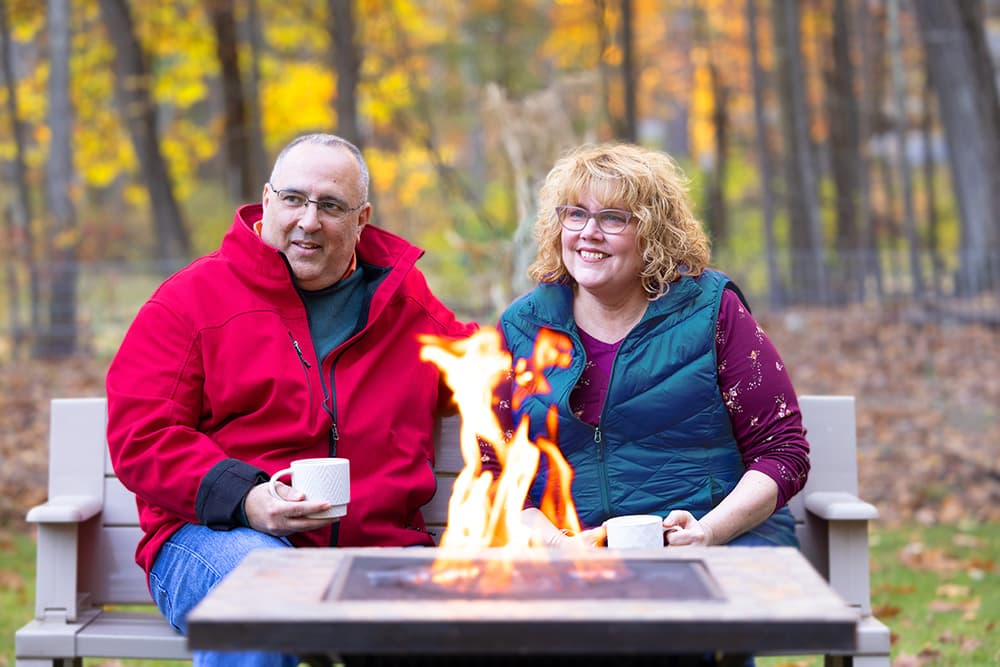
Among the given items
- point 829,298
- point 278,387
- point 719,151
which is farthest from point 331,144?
point 719,151

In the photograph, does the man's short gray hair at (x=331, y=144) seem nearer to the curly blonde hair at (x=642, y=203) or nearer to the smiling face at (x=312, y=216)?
the smiling face at (x=312, y=216)

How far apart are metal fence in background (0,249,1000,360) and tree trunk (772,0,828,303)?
8.71ft

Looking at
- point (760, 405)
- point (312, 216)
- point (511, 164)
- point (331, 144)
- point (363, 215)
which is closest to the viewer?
point (760, 405)

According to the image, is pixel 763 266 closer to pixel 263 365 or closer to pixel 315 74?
pixel 315 74

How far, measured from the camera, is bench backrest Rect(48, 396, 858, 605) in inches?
158

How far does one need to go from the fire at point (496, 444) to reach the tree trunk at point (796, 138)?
13.0 m

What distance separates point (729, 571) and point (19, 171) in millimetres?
13177

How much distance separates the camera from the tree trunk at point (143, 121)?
14930 millimetres

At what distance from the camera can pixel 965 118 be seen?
13.4m

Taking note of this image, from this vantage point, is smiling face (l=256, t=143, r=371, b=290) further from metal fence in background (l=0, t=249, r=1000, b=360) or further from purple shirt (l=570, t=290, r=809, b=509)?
metal fence in background (l=0, t=249, r=1000, b=360)

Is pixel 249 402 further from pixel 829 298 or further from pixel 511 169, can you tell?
pixel 829 298

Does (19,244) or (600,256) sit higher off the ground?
(19,244)

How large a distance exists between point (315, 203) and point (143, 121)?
12859 mm

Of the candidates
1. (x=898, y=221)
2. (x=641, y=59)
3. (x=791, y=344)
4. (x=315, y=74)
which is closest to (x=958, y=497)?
(x=791, y=344)
